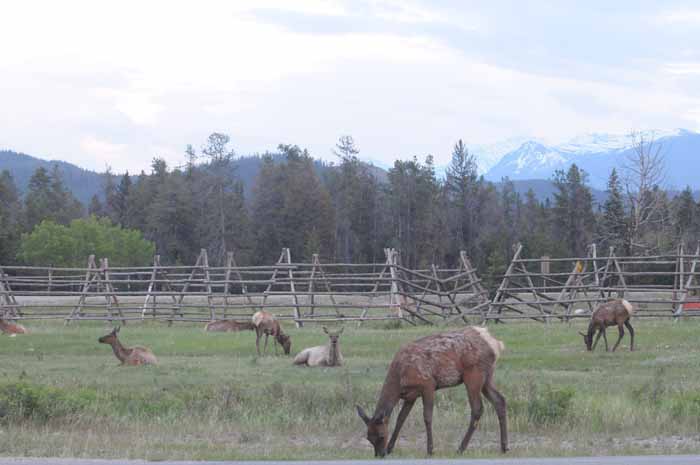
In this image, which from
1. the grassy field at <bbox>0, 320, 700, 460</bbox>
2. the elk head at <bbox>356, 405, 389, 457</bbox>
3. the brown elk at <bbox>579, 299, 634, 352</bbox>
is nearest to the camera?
the elk head at <bbox>356, 405, 389, 457</bbox>

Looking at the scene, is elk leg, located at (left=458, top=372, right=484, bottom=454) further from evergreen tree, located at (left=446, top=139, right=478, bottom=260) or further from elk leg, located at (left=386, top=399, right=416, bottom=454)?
evergreen tree, located at (left=446, top=139, right=478, bottom=260)

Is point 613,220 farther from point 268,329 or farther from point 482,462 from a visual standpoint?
point 482,462

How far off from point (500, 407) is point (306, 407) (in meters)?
3.90

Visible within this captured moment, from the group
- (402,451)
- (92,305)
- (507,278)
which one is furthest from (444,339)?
(92,305)

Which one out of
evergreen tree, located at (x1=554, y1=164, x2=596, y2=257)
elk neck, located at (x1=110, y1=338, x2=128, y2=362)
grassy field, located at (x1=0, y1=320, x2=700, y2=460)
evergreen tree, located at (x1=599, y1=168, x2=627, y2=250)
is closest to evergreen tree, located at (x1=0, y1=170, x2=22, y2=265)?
evergreen tree, located at (x1=599, y1=168, x2=627, y2=250)

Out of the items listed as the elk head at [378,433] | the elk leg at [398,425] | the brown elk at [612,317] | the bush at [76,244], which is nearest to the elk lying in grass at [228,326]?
the brown elk at [612,317]

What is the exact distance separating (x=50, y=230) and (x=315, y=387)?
44.5 meters

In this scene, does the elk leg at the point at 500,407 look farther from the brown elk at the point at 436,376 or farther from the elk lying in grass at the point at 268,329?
the elk lying in grass at the point at 268,329

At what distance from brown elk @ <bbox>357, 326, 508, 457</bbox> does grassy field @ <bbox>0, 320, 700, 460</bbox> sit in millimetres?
359

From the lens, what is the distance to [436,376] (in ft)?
34.4

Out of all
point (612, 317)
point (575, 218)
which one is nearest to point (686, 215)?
point (575, 218)

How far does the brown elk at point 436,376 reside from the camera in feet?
34.2

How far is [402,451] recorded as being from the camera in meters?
10.8

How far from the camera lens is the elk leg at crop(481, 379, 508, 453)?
34.7 feet
